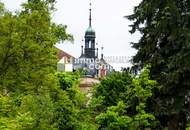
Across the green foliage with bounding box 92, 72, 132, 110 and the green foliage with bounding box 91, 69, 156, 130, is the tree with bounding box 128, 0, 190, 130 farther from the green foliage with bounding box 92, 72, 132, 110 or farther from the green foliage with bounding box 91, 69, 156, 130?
the green foliage with bounding box 92, 72, 132, 110

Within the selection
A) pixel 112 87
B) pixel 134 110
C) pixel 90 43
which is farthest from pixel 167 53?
pixel 90 43

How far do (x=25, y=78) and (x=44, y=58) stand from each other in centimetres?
126

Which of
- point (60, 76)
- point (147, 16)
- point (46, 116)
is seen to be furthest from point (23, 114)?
point (60, 76)

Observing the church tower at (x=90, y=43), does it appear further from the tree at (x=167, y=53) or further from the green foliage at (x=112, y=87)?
the tree at (x=167, y=53)

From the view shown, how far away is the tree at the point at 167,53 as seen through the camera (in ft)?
96.4

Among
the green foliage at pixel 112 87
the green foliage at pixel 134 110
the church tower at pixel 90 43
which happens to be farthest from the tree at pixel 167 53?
the church tower at pixel 90 43

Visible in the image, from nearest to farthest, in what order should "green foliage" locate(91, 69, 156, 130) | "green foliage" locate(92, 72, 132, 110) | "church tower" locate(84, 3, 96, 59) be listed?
"green foliage" locate(91, 69, 156, 130) → "green foliage" locate(92, 72, 132, 110) → "church tower" locate(84, 3, 96, 59)

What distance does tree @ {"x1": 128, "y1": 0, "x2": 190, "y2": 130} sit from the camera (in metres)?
29.4

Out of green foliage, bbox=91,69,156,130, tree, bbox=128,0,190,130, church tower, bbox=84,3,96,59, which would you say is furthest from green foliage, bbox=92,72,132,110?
church tower, bbox=84,3,96,59

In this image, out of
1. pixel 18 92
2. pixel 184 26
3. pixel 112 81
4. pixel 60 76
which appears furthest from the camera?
pixel 112 81

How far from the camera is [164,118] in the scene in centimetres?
3133

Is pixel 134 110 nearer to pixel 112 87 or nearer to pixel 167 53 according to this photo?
pixel 167 53

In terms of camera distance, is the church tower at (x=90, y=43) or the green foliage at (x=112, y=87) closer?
the green foliage at (x=112, y=87)

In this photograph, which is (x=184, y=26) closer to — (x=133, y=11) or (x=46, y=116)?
(x=133, y=11)
